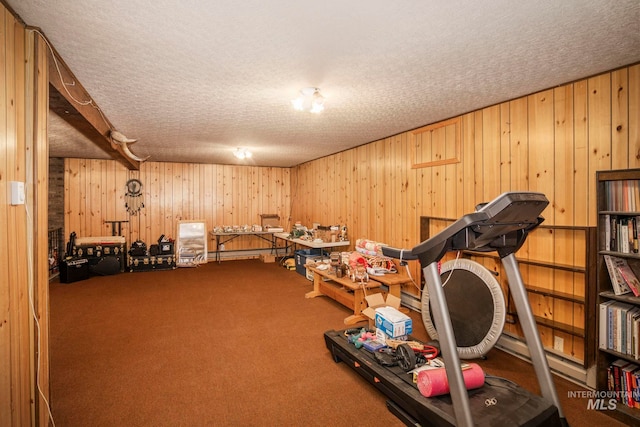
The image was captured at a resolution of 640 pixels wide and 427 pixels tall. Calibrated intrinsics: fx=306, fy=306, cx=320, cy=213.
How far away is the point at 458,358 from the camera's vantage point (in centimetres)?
158

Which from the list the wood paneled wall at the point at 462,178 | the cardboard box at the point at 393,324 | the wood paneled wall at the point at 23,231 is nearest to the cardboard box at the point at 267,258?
the wood paneled wall at the point at 462,178

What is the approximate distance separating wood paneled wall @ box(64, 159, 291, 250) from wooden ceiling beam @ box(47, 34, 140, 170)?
3219mm

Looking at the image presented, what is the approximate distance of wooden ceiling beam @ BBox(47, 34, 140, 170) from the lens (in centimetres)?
201

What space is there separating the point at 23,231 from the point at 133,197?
576 cm

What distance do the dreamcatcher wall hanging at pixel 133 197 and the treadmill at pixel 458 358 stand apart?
6.45 m

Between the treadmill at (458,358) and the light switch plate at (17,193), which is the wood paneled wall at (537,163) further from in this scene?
the light switch plate at (17,193)

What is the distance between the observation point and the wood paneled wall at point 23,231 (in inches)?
54.7

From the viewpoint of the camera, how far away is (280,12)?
159cm

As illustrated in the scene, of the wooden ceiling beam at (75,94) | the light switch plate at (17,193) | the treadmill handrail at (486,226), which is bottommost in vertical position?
the treadmill handrail at (486,226)

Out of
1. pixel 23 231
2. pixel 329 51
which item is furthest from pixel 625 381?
pixel 23 231

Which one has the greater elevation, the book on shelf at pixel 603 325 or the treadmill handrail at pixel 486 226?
the treadmill handrail at pixel 486 226

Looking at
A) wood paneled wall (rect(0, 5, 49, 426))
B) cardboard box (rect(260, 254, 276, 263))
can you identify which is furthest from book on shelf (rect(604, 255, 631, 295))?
cardboard box (rect(260, 254, 276, 263))

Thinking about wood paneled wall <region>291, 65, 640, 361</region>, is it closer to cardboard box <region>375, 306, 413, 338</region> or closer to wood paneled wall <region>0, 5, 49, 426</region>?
cardboard box <region>375, 306, 413, 338</region>

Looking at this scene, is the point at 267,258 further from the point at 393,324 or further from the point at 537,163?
the point at 537,163
